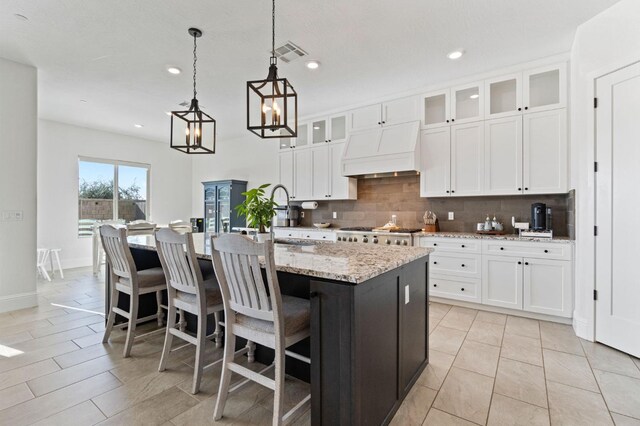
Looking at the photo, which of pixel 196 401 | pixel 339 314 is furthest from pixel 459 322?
pixel 196 401

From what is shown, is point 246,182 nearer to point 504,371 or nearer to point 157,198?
point 157,198

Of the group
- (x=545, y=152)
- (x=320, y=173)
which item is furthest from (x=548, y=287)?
(x=320, y=173)

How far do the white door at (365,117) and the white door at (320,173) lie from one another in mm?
612

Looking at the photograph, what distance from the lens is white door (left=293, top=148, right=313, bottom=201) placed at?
210 inches

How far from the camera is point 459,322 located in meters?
3.27

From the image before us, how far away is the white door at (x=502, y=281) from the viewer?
132 inches

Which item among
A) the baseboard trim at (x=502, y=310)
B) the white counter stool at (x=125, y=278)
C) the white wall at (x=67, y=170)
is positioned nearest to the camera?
the white counter stool at (x=125, y=278)

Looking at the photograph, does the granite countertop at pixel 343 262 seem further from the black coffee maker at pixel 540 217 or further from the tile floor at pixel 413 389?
the black coffee maker at pixel 540 217

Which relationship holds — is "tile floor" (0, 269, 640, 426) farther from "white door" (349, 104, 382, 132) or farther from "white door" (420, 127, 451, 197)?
"white door" (349, 104, 382, 132)

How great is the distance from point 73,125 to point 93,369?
19.0 feet

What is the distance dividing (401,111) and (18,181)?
4971 millimetres

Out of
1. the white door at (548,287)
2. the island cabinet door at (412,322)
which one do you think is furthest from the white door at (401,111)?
the island cabinet door at (412,322)

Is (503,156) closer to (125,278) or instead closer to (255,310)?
(255,310)

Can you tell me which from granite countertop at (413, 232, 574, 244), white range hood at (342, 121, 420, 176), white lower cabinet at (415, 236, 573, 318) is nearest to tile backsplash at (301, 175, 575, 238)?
granite countertop at (413, 232, 574, 244)
